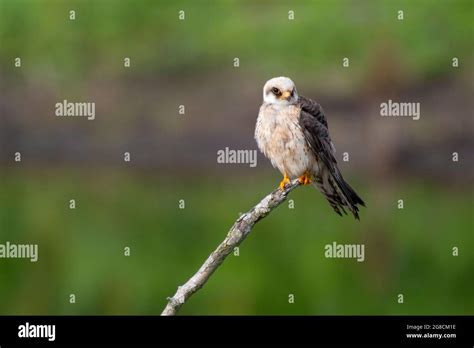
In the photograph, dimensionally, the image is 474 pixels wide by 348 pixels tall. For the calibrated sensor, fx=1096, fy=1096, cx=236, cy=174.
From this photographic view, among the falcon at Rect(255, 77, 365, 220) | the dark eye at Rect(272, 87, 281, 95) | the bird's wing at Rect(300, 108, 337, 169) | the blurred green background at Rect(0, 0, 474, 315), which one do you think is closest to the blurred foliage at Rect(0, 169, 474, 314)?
the blurred green background at Rect(0, 0, 474, 315)

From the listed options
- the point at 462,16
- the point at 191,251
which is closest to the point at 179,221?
the point at 191,251

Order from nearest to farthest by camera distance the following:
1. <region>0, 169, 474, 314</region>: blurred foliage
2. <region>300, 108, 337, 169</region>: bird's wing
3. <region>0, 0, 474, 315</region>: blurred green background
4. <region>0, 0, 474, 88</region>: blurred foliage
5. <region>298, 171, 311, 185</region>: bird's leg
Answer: <region>298, 171, 311, 185</region>: bird's leg, <region>300, 108, 337, 169</region>: bird's wing, <region>0, 169, 474, 314</region>: blurred foliage, <region>0, 0, 474, 315</region>: blurred green background, <region>0, 0, 474, 88</region>: blurred foliage

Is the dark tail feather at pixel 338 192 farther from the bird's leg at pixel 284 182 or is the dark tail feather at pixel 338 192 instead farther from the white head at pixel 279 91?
the white head at pixel 279 91

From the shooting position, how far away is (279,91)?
13555 mm

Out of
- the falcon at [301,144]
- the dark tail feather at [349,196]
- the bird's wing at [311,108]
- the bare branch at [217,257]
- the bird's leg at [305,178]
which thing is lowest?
the bare branch at [217,257]

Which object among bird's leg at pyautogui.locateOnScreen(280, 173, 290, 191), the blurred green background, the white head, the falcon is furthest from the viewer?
the blurred green background

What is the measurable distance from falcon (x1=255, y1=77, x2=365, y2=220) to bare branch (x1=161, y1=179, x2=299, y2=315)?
10.1 ft

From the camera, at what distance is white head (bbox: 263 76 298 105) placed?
13.5 metres

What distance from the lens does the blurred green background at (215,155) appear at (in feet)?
83.0

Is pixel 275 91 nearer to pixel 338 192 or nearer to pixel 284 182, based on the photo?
pixel 284 182

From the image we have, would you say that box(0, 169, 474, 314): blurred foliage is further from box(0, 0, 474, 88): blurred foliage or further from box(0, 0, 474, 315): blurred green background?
box(0, 0, 474, 88): blurred foliage

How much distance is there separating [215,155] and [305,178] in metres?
26.5

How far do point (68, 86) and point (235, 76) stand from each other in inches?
299

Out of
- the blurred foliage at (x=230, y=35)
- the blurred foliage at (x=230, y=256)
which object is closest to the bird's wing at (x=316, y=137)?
the blurred foliage at (x=230, y=256)
